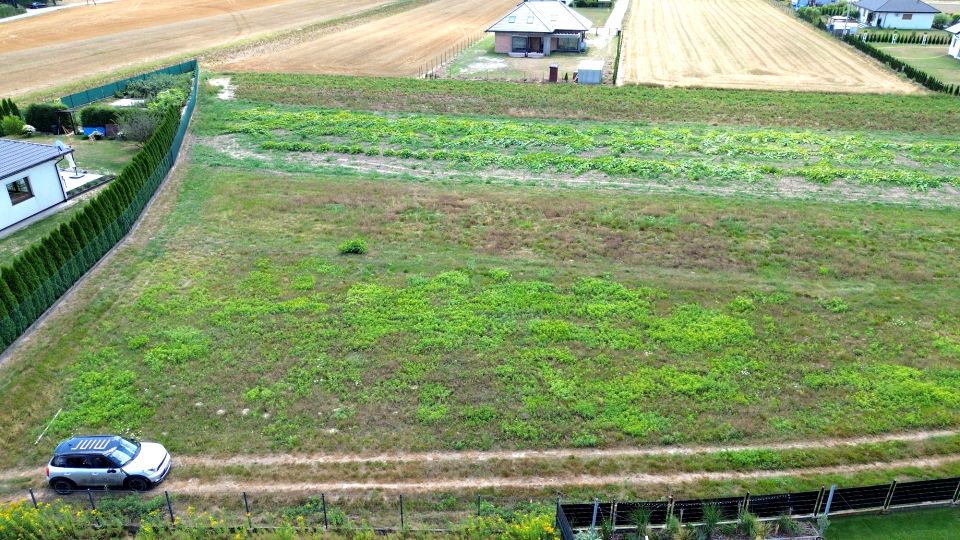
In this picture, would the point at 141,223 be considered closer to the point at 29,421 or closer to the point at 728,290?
the point at 29,421

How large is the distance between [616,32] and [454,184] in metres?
57.6

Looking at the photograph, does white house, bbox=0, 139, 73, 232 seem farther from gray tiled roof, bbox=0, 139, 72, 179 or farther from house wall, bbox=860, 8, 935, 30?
house wall, bbox=860, 8, 935, 30

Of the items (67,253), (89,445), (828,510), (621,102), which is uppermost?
(621,102)

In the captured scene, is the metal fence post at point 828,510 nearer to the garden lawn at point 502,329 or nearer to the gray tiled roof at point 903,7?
the garden lawn at point 502,329

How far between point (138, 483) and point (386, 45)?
67.0 m

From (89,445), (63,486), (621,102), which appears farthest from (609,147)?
(63,486)

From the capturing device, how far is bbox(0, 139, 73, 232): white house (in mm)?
31922

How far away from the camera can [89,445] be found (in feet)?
57.7

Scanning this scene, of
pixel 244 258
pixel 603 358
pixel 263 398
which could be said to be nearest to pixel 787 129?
pixel 603 358

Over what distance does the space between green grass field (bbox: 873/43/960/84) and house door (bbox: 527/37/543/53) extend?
38953 millimetres

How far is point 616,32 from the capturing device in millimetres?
86250

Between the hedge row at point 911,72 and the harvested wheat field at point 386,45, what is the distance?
146 feet

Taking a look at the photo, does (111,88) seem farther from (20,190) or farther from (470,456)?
(470,456)

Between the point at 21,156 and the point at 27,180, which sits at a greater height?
the point at 21,156
